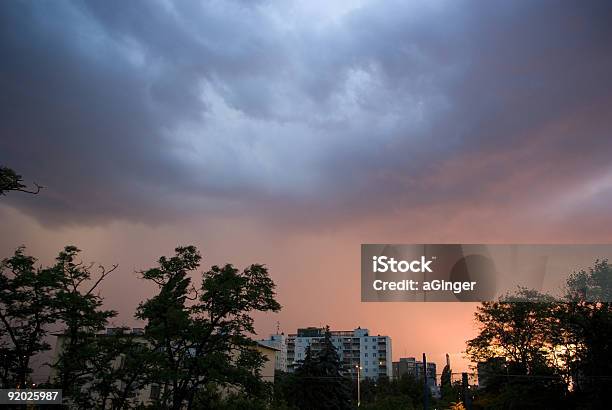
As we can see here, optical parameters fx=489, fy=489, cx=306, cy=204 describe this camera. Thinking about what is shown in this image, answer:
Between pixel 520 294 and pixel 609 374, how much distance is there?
12.0 m

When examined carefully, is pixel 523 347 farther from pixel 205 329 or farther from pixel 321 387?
pixel 205 329

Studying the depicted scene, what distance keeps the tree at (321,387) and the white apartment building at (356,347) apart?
87.9 meters

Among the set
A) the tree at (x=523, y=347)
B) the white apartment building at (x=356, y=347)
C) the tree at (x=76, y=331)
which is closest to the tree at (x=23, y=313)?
the tree at (x=76, y=331)

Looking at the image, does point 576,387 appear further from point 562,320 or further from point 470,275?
point 470,275

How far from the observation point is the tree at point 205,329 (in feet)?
84.9

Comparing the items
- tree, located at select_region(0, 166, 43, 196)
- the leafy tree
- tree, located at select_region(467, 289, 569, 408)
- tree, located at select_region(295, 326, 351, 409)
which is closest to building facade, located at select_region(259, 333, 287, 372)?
tree, located at select_region(295, 326, 351, 409)

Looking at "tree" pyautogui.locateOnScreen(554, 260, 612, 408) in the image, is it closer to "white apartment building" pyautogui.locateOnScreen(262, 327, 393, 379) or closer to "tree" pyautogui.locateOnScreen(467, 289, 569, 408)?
"tree" pyautogui.locateOnScreen(467, 289, 569, 408)

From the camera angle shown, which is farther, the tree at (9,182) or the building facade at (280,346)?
the building facade at (280,346)

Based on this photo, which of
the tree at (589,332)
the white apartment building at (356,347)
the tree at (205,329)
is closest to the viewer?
the tree at (205,329)

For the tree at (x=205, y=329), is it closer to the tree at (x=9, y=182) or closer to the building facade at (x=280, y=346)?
the tree at (x=9, y=182)

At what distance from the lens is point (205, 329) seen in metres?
27.7

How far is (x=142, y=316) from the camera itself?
1093 inches

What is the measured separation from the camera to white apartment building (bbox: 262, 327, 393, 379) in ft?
476

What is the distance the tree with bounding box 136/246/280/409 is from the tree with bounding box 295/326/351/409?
2298 centimetres
